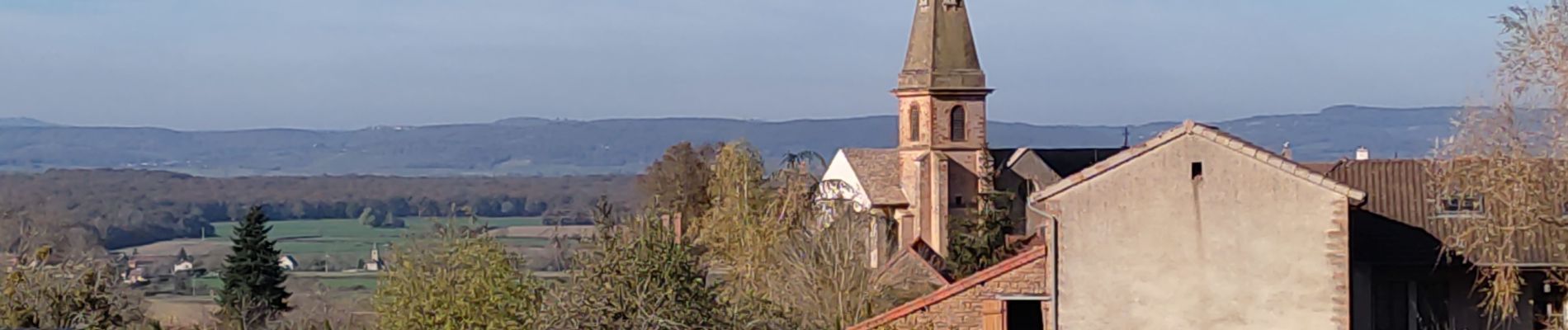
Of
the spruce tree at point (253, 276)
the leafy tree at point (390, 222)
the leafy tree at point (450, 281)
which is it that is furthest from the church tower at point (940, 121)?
the leafy tree at point (390, 222)

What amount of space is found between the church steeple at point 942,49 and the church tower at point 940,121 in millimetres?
24

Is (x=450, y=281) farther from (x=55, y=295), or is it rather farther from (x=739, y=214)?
(x=739, y=214)

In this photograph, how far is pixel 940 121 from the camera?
6344 centimetres

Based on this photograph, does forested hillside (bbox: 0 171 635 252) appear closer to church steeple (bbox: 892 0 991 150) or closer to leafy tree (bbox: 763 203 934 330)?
church steeple (bbox: 892 0 991 150)

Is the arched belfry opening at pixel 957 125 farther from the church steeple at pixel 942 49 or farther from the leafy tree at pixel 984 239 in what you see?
the leafy tree at pixel 984 239

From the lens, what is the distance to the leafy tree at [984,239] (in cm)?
4616

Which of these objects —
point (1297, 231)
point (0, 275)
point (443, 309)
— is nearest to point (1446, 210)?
point (1297, 231)

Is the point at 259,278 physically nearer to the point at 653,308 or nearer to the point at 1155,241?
the point at 1155,241

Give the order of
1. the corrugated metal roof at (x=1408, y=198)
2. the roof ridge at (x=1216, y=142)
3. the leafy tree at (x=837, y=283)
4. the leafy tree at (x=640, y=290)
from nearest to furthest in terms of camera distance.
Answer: the leafy tree at (x=640, y=290) → the roof ridge at (x=1216, y=142) → the corrugated metal roof at (x=1408, y=198) → the leafy tree at (x=837, y=283)

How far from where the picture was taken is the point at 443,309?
2875 centimetres

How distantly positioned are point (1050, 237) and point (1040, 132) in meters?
159

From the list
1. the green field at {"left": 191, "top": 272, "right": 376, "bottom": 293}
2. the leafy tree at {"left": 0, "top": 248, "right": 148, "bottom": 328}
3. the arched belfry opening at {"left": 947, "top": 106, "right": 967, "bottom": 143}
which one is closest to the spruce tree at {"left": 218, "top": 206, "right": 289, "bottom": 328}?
the leafy tree at {"left": 0, "top": 248, "right": 148, "bottom": 328}

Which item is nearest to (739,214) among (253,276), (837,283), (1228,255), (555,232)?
(253,276)

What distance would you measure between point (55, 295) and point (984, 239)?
72.4 ft
